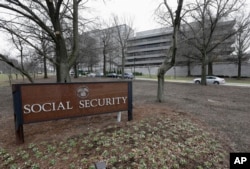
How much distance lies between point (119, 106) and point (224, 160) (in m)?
2.92

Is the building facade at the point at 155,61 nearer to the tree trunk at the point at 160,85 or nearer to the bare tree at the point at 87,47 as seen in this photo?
the bare tree at the point at 87,47

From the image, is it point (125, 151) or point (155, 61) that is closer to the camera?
point (125, 151)

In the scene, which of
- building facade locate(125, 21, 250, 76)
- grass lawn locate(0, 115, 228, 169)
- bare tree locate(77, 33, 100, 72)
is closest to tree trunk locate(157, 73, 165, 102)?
grass lawn locate(0, 115, 228, 169)

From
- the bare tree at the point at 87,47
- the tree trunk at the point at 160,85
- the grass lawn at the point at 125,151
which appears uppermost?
the bare tree at the point at 87,47

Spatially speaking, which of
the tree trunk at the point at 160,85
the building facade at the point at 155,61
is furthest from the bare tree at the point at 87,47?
Answer: the building facade at the point at 155,61

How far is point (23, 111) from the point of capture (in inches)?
142

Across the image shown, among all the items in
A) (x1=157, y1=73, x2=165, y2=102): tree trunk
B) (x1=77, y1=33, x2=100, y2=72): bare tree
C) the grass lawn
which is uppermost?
(x1=77, y1=33, x2=100, y2=72): bare tree

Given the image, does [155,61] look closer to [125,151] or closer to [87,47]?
[87,47]

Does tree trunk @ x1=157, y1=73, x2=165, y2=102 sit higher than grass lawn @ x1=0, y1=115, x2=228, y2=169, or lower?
higher

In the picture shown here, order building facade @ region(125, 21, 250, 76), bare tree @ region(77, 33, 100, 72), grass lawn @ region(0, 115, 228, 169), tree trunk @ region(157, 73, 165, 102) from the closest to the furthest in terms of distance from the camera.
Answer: grass lawn @ region(0, 115, 228, 169) → tree trunk @ region(157, 73, 165, 102) → bare tree @ region(77, 33, 100, 72) → building facade @ region(125, 21, 250, 76)

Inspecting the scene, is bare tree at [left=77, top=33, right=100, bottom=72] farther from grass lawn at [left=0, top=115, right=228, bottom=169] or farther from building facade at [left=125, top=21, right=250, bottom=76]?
building facade at [left=125, top=21, right=250, bottom=76]

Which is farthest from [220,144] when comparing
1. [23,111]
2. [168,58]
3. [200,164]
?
[168,58]

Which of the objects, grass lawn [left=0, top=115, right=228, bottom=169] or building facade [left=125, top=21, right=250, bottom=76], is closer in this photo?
grass lawn [left=0, top=115, right=228, bottom=169]


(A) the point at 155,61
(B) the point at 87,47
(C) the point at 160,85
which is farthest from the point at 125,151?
(A) the point at 155,61
